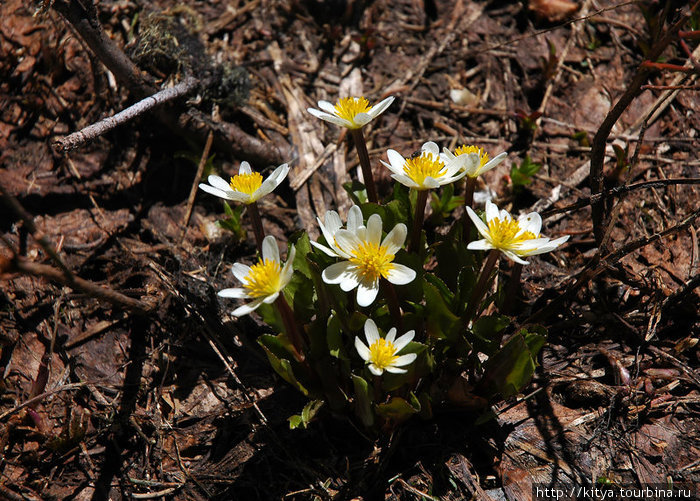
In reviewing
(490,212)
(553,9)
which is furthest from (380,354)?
(553,9)

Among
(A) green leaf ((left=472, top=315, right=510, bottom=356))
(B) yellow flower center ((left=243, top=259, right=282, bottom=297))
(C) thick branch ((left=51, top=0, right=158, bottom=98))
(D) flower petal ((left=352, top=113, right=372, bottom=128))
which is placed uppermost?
(C) thick branch ((left=51, top=0, right=158, bottom=98))

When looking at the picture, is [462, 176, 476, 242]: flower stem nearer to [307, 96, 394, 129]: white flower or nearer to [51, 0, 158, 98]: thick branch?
[307, 96, 394, 129]: white flower

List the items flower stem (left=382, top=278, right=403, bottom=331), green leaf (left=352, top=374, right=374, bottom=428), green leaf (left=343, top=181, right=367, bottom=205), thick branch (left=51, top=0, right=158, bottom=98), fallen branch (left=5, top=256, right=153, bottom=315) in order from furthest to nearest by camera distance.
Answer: thick branch (left=51, top=0, right=158, bottom=98)
green leaf (left=343, top=181, right=367, bottom=205)
flower stem (left=382, top=278, right=403, bottom=331)
green leaf (left=352, top=374, right=374, bottom=428)
fallen branch (left=5, top=256, right=153, bottom=315)

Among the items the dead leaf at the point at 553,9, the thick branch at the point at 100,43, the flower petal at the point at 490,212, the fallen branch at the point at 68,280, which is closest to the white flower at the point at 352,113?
A: the flower petal at the point at 490,212

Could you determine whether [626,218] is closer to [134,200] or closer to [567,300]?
[567,300]

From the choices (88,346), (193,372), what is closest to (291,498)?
(193,372)

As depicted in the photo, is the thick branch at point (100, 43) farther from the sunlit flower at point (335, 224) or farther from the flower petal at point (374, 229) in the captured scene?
the flower petal at point (374, 229)

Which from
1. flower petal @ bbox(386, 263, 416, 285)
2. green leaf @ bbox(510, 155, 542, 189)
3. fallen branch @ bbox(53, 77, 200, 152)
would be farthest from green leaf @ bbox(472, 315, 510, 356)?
fallen branch @ bbox(53, 77, 200, 152)
